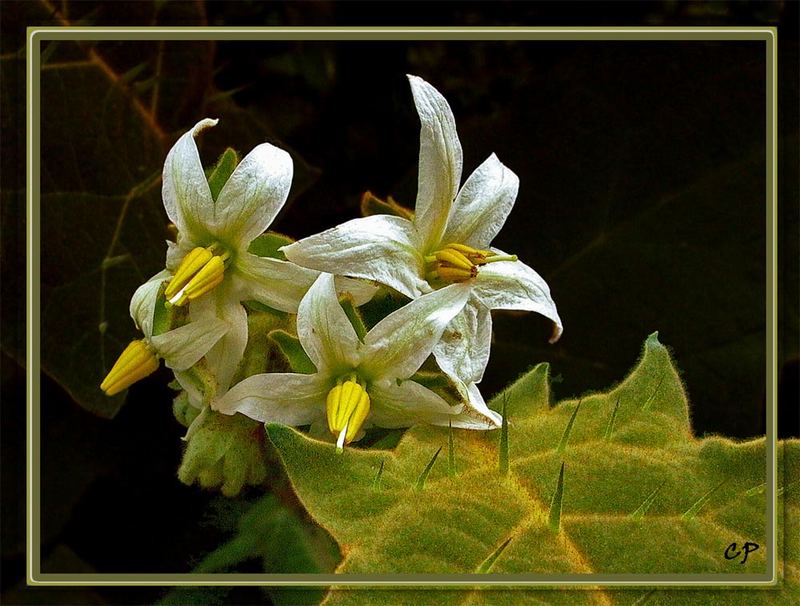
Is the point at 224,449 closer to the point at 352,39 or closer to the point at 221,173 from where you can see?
the point at 221,173

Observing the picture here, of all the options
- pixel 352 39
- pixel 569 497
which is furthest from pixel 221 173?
pixel 569 497

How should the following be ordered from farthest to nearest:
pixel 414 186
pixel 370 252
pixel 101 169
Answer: pixel 101 169 < pixel 414 186 < pixel 370 252

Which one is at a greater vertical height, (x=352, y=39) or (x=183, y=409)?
(x=352, y=39)

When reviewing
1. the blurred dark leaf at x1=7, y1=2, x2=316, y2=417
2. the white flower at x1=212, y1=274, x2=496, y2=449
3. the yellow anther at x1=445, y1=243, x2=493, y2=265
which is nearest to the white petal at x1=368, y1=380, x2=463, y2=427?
the white flower at x1=212, y1=274, x2=496, y2=449

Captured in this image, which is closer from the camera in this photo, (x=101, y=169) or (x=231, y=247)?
(x=231, y=247)
